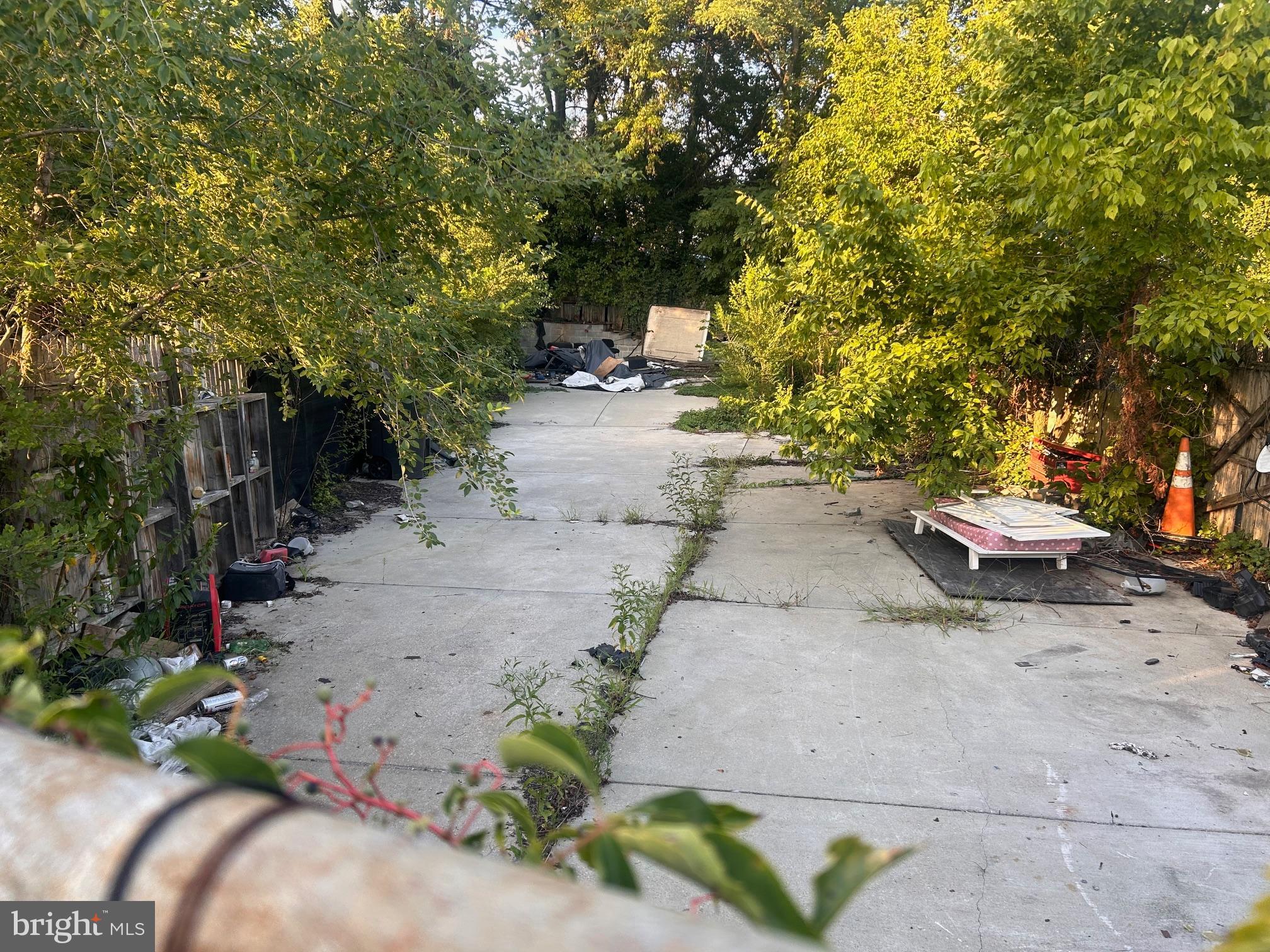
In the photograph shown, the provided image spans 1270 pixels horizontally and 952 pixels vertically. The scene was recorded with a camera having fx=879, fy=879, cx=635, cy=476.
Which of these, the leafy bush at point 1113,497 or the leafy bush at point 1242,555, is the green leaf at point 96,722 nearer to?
the leafy bush at point 1242,555

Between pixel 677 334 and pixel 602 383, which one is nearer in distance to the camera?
pixel 602 383

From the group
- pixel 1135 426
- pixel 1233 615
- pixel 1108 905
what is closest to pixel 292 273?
pixel 1108 905

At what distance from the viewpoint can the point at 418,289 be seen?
3764 mm

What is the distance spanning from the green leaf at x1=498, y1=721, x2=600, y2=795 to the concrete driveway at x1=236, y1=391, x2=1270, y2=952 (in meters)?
2.14

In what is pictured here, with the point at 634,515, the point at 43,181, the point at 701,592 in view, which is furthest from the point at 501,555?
the point at 43,181

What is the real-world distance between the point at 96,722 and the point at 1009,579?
6.13m

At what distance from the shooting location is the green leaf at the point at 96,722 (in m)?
0.66

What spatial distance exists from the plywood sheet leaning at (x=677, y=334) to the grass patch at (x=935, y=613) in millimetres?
14877

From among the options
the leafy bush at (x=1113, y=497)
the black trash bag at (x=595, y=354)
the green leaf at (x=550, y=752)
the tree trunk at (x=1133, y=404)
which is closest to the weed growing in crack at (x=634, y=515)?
the leafy bush at (x=1113, y=497)

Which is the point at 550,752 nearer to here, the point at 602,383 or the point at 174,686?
the point at 174,686

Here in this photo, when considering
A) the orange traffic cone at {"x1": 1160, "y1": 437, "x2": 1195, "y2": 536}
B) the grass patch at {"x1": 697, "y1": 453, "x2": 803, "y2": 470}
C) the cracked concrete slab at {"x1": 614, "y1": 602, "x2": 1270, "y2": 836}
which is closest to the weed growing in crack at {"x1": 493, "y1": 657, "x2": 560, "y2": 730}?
the cracked concrete slab at {"x1": 614, "y1": 602, "x2": 1270, "y2": 836}

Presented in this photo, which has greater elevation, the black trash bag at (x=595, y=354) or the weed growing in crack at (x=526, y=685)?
the black trash bag at (x=595, y=354)

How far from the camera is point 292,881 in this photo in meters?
0.49

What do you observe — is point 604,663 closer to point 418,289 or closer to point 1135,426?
point 418,289
